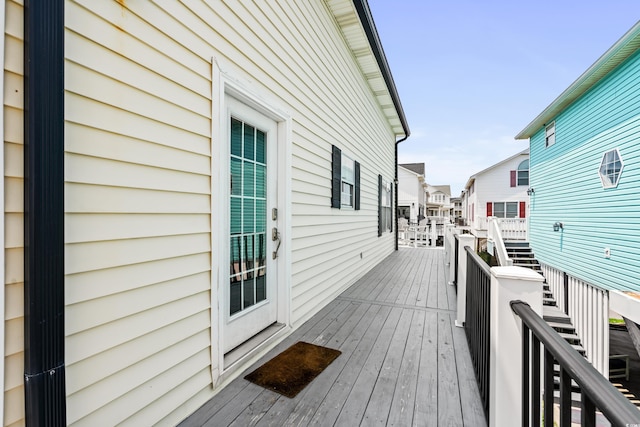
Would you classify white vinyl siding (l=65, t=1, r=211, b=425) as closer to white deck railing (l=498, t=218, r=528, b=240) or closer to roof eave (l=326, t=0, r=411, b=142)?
roof eave (l=326, t=0, r=411, b=142)

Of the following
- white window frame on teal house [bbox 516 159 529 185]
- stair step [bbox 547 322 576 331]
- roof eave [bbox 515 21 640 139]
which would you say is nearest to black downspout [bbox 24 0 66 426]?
stair step [bbox 547 322 576 331]

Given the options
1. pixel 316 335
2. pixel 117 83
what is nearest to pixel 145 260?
pixel 117 83

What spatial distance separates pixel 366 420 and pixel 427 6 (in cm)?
726

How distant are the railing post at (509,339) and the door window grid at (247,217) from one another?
5.82ft

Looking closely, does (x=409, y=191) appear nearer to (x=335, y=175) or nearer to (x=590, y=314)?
(x=590, y=314)

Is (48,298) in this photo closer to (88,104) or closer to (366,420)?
(88,104)

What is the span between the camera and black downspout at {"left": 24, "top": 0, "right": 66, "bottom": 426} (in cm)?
99

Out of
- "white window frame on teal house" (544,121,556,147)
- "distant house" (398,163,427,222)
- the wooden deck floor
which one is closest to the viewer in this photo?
the wooden deck floor

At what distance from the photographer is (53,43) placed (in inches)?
41.1

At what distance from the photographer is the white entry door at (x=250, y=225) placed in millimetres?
2189

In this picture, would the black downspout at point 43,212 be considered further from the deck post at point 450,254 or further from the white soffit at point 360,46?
the deck post at point 450,254

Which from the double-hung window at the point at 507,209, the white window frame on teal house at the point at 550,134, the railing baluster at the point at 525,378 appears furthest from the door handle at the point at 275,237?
the double-hung window at the point at 507,209

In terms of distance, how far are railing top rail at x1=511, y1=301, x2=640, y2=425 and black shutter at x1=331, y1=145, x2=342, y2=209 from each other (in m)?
3.03

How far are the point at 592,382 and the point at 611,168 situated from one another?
8.09 meters
